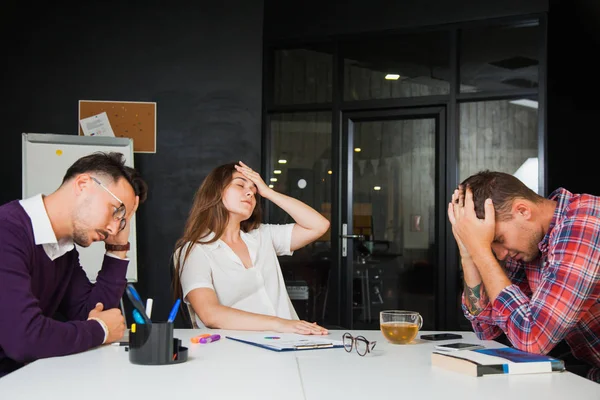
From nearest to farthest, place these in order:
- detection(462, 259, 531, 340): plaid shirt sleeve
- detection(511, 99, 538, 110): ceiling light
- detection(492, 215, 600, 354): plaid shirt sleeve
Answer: detection(492, 215, 600, 354): plaid shirt sleeve → detection(462, 259, 531, 340): plaid shirt sleeve → detection(511, 99, 538, 110): ceiling light

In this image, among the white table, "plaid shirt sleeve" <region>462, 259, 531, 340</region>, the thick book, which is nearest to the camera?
the white table

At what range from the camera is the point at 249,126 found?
18.7 ft

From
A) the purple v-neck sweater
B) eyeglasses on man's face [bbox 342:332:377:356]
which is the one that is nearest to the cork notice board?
the purple v-neck sweater

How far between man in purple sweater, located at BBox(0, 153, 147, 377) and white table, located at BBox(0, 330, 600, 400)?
0.28 feet

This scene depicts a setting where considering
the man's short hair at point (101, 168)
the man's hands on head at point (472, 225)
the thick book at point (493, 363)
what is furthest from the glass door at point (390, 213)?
the thick book at point (493, 363)

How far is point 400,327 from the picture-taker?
2229mm

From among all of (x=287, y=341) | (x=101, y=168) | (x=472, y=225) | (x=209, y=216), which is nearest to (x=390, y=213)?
(x=209, y=216)

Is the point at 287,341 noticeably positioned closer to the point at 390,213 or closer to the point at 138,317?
the point at 138,317

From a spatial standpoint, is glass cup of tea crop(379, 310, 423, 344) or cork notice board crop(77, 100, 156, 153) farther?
cork notice board crop(77, 100, 156, 153)

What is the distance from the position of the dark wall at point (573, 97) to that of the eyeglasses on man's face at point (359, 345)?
351 cm

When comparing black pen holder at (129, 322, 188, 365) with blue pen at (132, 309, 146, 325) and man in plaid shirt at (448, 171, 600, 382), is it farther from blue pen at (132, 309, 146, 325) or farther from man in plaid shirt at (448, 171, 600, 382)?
man in plaid shirt at (448, 171, 600, 382)

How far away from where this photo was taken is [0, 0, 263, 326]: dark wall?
5.60m

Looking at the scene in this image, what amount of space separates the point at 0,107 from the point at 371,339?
4.36 metres

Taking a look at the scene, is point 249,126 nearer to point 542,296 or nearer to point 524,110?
point 524,110
